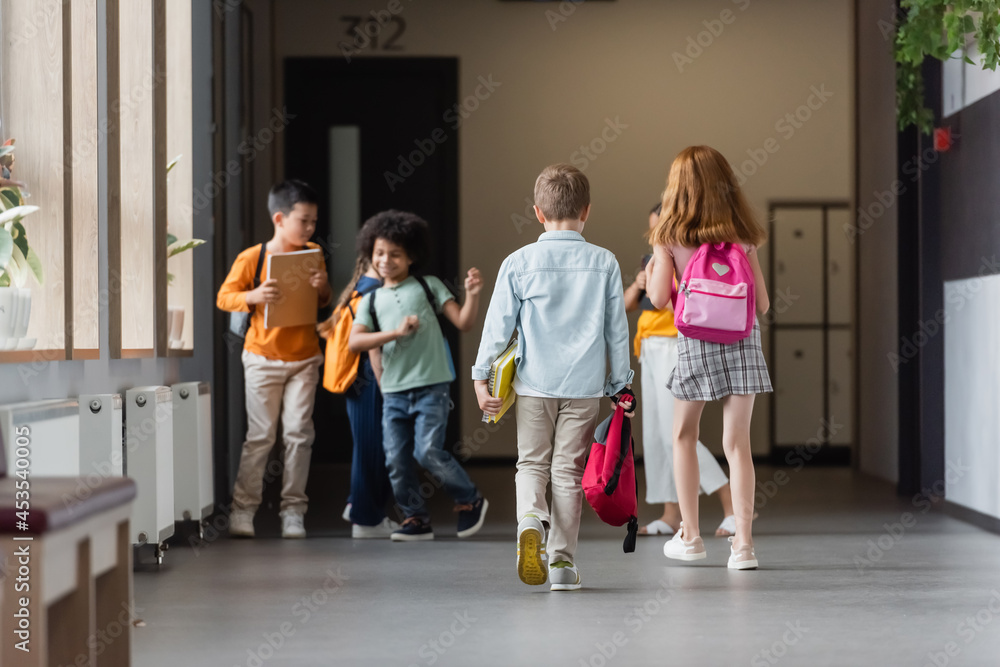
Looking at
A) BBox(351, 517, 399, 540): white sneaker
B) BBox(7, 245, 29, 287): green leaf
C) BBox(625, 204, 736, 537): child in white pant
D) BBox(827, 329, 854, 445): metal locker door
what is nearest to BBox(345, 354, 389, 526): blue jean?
BBox(351, 517, 399, 540): white sneaker

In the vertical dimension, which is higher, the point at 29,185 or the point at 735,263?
the point at 29,185

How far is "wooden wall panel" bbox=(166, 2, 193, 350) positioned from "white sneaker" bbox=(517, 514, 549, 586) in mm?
2054

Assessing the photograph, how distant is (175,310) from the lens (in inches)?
167

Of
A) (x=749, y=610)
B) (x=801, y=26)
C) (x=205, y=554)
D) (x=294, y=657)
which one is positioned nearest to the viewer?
(x=294, y=657)

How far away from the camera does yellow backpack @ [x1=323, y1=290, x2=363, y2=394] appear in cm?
421

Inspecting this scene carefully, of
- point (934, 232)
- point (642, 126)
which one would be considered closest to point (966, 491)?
point (934, 232)

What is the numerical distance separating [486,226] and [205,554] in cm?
416

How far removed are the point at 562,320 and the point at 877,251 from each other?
4.01 metres

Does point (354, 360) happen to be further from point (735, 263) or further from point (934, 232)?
point (934, 232)

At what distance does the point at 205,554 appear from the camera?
3775 millimetres

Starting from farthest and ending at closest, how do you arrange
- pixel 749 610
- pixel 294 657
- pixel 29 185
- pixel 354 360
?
pixel 354 360, pixel 29 185, pixel 749 610, pixel 294 657

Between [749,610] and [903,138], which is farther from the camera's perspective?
[903,138]

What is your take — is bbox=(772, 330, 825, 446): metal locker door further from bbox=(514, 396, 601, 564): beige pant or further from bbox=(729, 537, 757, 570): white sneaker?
bbox=(514, 396, 601, 564): beige pant

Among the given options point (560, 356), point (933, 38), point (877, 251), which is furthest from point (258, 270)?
point (877, 251)
